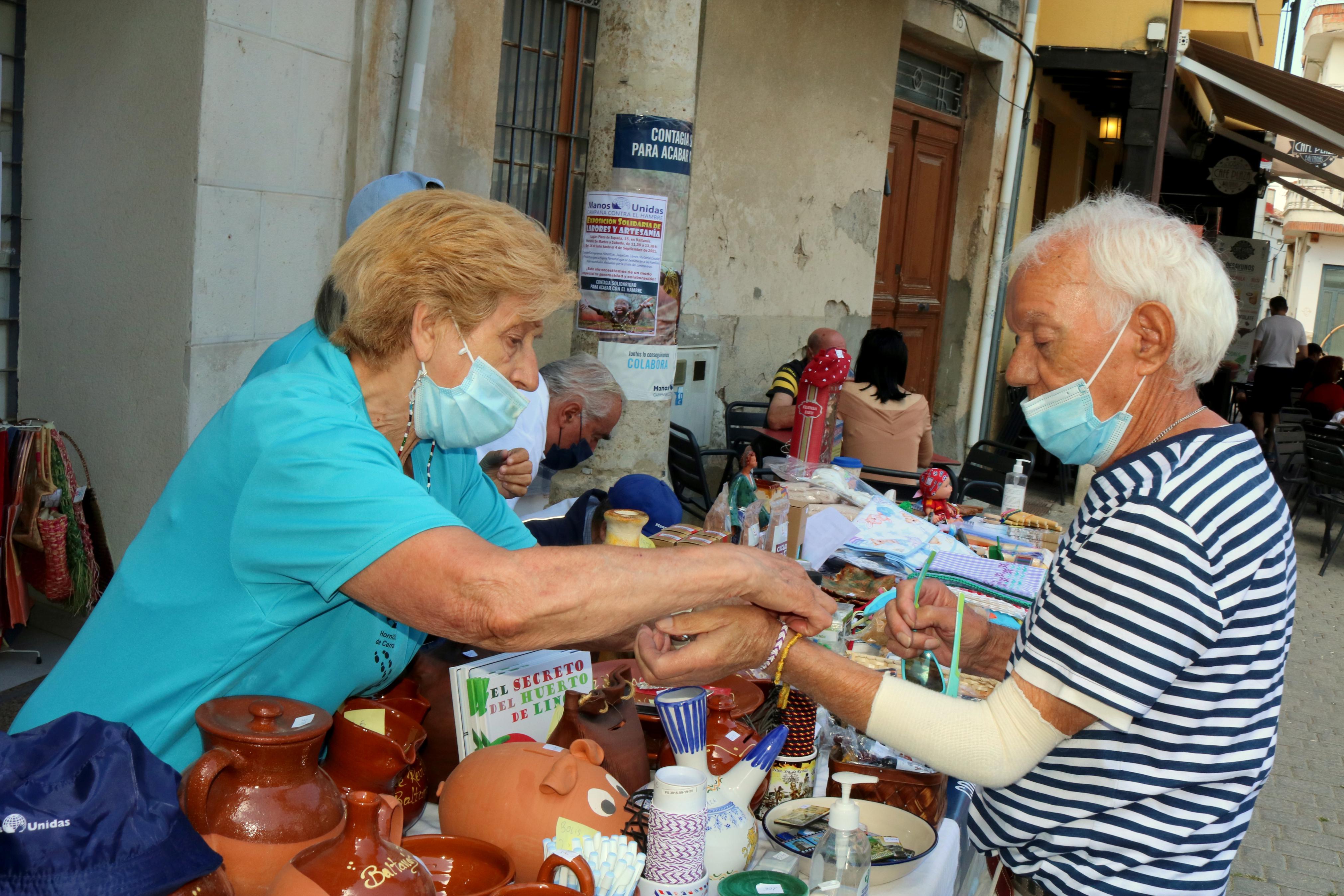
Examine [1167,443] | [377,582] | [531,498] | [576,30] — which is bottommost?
[531,498]

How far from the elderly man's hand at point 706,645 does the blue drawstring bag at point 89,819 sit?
70 centimetres

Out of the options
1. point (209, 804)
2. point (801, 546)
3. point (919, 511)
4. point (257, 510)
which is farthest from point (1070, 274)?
point (919, 511)

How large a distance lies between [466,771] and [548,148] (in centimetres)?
502

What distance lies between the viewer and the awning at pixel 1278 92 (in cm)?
1026

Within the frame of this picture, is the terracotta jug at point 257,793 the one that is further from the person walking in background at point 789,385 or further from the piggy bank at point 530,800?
the person walking in background at point 789,385

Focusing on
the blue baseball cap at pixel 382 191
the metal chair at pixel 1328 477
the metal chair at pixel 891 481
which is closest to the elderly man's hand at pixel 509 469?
the blue baseball cap at pixel 382 191

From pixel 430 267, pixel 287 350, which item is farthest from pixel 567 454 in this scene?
pixel 430 267

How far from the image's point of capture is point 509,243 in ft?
5.48

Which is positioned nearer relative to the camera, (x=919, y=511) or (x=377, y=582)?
(x=377, y=582)

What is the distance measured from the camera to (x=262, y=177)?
4.11 metres

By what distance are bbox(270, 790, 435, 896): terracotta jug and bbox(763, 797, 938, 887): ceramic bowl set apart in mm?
655

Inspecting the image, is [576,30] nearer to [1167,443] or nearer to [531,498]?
[531,498]

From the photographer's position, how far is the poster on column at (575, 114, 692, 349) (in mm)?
4602

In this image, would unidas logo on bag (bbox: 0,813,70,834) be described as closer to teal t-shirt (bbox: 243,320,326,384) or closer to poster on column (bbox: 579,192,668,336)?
teal t-shirt (bbox: 243,320,326,384)
